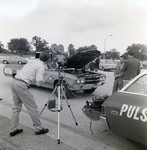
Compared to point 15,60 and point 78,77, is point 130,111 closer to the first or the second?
point 78,77

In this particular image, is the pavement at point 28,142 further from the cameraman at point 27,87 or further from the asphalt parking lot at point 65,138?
the cameraman at point 27,87

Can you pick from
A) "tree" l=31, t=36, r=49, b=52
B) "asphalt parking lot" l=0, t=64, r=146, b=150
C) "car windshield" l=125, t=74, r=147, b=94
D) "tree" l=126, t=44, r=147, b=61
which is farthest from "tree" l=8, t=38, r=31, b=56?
"car windshield" l=125, t=74, r=147, b=94


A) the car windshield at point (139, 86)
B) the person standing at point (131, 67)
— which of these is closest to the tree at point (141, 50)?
the person standing at point (131, 67)

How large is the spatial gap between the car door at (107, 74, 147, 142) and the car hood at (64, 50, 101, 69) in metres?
3.19

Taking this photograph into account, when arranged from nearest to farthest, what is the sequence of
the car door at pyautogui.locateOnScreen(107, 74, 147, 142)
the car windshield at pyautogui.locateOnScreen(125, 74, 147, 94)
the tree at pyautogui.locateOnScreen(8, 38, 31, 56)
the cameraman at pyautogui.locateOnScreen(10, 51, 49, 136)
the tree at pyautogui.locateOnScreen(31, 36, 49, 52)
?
the car door at pyautogui.locateOnScreen(107, 74, 147, 142) < the car windshield at pyautogui.locateOnScreen(125, 74, 147, 94) < the cameraman at pyautogui.locateOnScreen(10, 51, 49, 136) < the tree at pyautogui.locateOnScreen(8, 38, 31, 56) < the tree at pyautogui.locateOnScreen(31, 36, 49, 52)

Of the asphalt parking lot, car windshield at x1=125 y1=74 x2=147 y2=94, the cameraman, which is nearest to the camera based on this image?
car windshield at x1=125 y1=74 x2=147 y2=94

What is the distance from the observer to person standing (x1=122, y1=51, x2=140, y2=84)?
5195 millimetres

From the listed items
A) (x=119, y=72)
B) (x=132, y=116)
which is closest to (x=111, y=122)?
(x=132, y=116)

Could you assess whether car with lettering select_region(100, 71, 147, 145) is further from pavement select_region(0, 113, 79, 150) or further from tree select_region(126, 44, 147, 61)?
pavement select_region(0, 113, 79, 150)

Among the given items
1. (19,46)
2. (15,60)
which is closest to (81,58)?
(15,60)

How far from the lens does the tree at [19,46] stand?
40.1 meters

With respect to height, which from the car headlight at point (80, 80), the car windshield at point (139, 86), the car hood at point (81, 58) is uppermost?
the car hood at point (81, 58)

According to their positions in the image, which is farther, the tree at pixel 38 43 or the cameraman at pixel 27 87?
the tree at pixel 38 43

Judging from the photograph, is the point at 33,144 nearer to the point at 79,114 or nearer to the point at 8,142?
the point at 8,142
